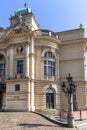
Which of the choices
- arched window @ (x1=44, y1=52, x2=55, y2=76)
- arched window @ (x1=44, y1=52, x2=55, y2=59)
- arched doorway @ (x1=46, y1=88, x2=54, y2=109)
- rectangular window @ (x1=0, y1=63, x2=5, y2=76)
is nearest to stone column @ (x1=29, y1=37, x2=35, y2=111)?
arched window @ (x1=44, y1=52, x2=55, y2=76)

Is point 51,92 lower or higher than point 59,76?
lower

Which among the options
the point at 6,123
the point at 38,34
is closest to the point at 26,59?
the point at 38,34

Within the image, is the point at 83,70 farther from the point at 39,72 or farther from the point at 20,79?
the point at 20,79

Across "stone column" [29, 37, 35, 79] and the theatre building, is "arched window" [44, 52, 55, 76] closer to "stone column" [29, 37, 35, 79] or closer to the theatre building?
the theatre building

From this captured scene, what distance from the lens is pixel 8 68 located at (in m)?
37.3

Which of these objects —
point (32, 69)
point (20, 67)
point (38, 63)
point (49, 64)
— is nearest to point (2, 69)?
point (20, 67)

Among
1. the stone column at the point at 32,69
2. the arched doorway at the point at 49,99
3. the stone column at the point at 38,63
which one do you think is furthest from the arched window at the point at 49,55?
the arched doorway at the point at 49,99

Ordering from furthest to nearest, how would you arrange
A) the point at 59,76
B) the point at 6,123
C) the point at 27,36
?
1. the point at 59,76
2. the point at 27,36
3. the point at 6,123

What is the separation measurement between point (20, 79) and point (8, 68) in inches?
153

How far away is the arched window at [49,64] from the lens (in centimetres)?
3731

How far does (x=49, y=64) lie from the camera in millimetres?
37844

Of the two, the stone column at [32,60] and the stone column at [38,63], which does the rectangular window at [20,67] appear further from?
the stone column at [38,63]

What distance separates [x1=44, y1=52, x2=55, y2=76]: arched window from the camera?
3731cm

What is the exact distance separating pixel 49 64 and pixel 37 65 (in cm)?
215
